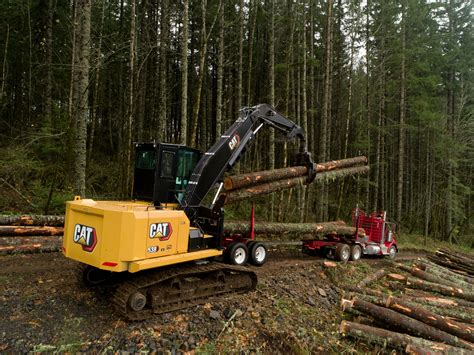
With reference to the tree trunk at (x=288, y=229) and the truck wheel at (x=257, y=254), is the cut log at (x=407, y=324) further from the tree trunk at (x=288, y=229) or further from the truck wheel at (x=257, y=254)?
the tree trunk at (x=288, y=229)

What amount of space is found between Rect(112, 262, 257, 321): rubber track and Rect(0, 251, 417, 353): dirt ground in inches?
4.8

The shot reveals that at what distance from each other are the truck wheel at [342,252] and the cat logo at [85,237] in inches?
309

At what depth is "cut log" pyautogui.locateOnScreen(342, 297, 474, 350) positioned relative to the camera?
624cm

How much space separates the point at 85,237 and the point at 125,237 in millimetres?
917

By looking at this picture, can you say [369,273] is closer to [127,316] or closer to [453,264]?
[453,264]

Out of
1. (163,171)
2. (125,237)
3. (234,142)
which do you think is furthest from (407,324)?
(163,171)

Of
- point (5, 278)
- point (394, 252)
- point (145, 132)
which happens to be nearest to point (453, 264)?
point (394, 252)

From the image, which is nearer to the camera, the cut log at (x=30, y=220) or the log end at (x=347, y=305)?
the log end at (x=347, y=305)

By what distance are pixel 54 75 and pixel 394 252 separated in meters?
20.7

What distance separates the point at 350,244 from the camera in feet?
39.1

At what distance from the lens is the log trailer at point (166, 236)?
17.8ft

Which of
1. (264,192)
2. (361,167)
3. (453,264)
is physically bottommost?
(453,264)

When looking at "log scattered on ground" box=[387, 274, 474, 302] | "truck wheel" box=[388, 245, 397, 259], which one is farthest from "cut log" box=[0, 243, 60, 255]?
"truck wheel" box=[388, 245, 397, 259]

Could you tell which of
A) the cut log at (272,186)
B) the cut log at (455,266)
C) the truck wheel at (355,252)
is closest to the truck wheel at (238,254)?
the cut log at (272,186)
